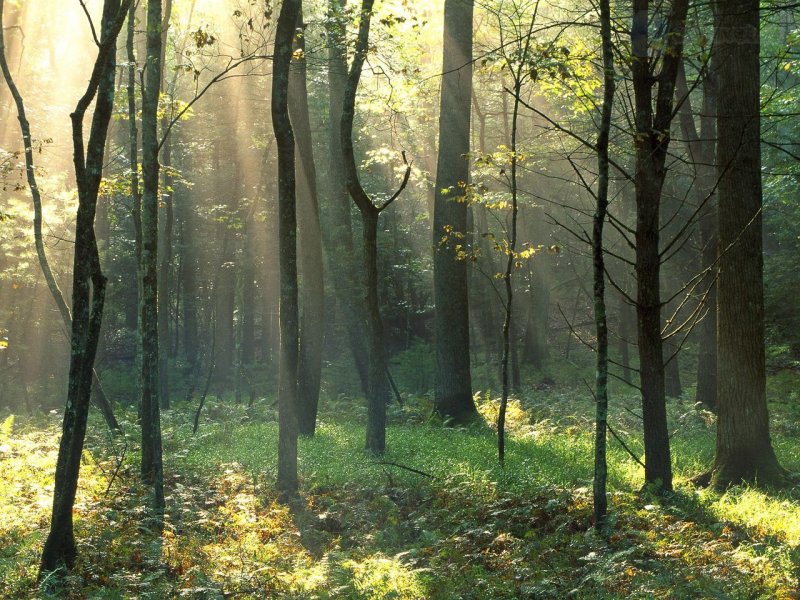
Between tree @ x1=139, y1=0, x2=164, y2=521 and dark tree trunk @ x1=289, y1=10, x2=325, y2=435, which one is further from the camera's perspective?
dark tree trunk @ x1=289, y1=10, x2=325, y2=435

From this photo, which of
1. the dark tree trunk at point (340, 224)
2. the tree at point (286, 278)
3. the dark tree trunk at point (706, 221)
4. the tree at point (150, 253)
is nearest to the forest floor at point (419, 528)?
the tree at point (286, 278)

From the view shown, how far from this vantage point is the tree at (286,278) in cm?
1074

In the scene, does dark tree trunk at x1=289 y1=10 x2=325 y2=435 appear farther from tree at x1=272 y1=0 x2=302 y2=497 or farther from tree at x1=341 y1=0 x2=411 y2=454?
tree at x1=272 y1=0 x2=302 y2=497

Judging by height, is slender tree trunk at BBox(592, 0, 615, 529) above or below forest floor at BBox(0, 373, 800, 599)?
above

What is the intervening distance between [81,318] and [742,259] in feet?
26.3

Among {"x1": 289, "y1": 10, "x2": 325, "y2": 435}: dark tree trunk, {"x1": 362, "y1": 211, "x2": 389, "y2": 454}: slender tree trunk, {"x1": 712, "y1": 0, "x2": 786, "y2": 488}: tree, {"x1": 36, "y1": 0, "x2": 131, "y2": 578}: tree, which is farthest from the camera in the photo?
{"x1": 289, "y1": 10, "x2": 325, "y2": 435}: dark tree trunk

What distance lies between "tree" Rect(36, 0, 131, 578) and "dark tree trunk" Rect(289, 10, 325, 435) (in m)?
9.24

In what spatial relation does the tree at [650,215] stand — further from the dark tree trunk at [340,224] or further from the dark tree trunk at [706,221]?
the dark tree trunk at [340,224]

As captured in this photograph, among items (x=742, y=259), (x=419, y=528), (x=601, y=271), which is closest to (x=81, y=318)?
(x=419, y=528)

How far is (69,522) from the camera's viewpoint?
7457mm

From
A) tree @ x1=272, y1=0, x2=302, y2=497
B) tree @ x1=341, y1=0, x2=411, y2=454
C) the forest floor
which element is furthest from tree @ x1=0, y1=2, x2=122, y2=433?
tree @ x1=341, y1=0, x2=411, y2=454

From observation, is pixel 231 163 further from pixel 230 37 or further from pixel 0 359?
pixel 0 359

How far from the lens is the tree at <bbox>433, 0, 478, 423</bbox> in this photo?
51.6 ft

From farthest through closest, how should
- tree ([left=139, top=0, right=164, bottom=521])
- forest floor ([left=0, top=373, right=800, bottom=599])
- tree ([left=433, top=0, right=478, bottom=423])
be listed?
1. tree ([left=433, top=0, right=478, bottom=423])
2. tree ([left=139, top=0, right=164, bottom=521])
3. forest floor ([left=0, top=373, right=800, bottom=599])
